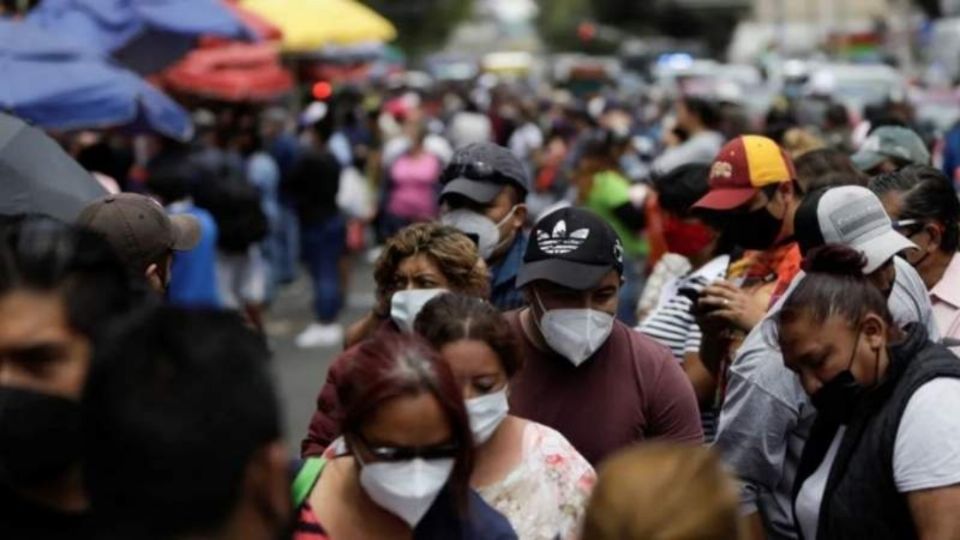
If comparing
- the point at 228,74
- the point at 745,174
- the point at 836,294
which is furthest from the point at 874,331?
the point at 228,74

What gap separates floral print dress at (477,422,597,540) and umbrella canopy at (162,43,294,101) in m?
18.1

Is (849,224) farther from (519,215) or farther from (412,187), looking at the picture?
(412,187)

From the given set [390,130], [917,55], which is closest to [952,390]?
[390,130]

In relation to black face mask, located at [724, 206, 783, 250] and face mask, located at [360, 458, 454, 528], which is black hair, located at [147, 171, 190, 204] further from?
face mask, located at [360, 458, 454, 528]

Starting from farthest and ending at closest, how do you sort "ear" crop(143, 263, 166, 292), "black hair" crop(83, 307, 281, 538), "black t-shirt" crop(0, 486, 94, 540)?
1. "ear" crop(143, 263, 166, 292)
2. "black t-shirt" crop(0, 486, 94, 540)
3. "black hair" crop(83, 307, 281, 538)

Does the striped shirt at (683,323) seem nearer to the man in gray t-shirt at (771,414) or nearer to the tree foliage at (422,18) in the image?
the man in gray t-shirt at (771,414)

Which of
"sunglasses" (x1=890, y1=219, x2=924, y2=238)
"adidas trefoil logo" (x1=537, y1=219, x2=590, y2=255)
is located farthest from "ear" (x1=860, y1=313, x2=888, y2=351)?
"sunglasses" (x1=890, y1=219, x2=924, y2=238)

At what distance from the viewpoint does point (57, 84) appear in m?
12.6

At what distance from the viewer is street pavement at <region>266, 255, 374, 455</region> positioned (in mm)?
15398

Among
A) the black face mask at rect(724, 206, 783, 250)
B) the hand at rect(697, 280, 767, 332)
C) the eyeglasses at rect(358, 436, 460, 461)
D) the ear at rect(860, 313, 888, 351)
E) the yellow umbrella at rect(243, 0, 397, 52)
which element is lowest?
the yellow umbrella at rect(243, 0, 397, 52)

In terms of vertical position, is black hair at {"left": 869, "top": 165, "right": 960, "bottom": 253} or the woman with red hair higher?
the woman with red hair

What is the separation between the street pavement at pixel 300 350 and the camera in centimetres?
1540

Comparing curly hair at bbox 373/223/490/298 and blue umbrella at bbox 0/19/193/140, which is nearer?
curly hair at bbox 373/223/490/298

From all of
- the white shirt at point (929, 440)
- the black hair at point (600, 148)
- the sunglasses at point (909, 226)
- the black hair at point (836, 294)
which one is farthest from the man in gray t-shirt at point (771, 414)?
the black hair at point (600, 148)
